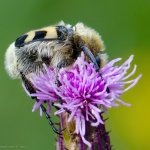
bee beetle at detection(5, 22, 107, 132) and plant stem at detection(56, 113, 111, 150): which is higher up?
bee beetle at detection(5, 22, 107, 132)

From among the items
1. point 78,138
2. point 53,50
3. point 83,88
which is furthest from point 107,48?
point 78,138

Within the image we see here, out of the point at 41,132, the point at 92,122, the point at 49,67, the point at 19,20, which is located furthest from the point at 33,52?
the point at 19,20

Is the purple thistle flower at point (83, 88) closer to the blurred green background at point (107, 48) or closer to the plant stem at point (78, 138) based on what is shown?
the plant stem at point (78, 138)

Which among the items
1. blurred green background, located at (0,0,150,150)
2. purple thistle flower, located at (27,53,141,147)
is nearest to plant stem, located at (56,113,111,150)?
purple thistle flower, located at (27,53,141,147)

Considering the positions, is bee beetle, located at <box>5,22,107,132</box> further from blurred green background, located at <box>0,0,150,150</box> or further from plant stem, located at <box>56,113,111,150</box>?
blurred green background, located at <box>0,0,150,150</box>

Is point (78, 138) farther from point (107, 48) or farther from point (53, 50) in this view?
point (107, 48)
